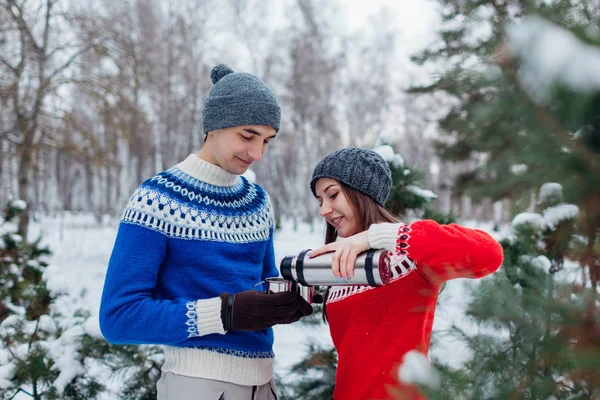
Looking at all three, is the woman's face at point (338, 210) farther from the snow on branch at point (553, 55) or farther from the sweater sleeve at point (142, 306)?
the snow on branch at point (553, 55)

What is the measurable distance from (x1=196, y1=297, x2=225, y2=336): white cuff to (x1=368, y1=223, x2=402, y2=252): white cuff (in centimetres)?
44

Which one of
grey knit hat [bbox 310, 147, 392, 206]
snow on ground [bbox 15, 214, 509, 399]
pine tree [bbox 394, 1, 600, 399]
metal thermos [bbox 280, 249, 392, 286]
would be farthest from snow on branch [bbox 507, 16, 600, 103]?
grey knit hat [bbox 310, 147, 392, 206]

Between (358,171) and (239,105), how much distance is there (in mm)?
437

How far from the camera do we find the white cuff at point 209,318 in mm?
1283

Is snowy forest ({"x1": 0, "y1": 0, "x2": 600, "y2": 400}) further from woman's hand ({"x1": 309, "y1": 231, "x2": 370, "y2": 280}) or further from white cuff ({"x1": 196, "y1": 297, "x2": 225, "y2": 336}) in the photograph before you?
white cuff ({"x1": 196, "y1": 297, "x2": 225, "y2": 336})

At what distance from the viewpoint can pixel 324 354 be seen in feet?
7.43

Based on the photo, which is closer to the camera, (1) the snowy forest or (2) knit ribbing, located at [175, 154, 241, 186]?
(1) the snowy forest

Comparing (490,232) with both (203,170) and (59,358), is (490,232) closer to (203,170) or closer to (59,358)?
(203,170)

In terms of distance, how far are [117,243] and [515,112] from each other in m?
1.14

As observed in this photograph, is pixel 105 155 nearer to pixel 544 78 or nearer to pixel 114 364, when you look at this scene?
pixel 114 364

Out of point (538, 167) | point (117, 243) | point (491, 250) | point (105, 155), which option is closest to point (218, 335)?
point (117, 243)

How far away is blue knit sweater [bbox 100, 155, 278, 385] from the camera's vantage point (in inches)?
50.6

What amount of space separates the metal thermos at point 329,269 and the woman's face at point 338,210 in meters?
0.36

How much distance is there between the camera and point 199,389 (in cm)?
137
